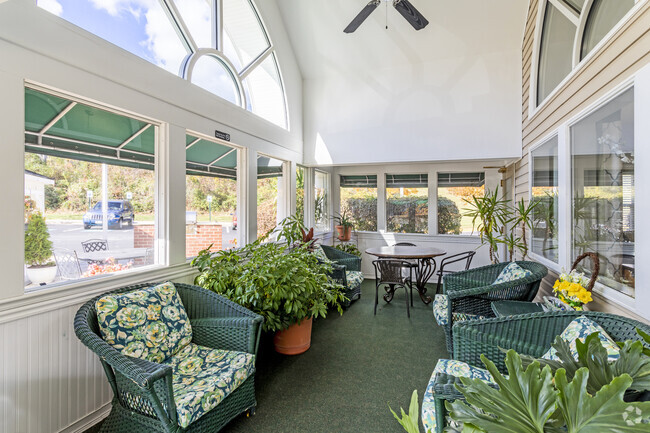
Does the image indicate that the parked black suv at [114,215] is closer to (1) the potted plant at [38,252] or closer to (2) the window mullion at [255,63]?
(1) the potted plant at [38,252]

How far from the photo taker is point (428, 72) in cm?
452

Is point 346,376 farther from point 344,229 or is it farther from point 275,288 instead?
→ point 344,229

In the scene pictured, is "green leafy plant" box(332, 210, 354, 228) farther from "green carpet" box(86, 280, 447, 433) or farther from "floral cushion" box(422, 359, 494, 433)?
"floral cushion" box(422, 359, 494, 433)

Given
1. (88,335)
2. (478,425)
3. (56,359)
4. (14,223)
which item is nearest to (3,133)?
(14,223)

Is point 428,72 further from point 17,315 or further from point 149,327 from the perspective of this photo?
point 17,315

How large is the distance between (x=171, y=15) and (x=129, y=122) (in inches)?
44.5

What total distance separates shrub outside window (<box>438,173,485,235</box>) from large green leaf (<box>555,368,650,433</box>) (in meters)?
5.24

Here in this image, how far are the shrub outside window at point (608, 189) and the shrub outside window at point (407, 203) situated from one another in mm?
3318

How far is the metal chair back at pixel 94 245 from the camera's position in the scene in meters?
2.18

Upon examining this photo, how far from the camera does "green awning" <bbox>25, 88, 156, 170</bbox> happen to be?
1896mm

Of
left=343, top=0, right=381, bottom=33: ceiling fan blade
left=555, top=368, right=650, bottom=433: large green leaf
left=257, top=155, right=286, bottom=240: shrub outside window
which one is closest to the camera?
left=555, top=368, right=650, bottom=433: large green leaf

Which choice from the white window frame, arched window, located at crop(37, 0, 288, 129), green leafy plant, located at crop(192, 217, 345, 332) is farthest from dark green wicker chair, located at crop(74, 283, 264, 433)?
the white window frame

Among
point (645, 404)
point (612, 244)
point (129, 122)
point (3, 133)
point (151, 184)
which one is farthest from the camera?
point (151, 184)

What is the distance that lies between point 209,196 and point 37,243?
1.54 m
